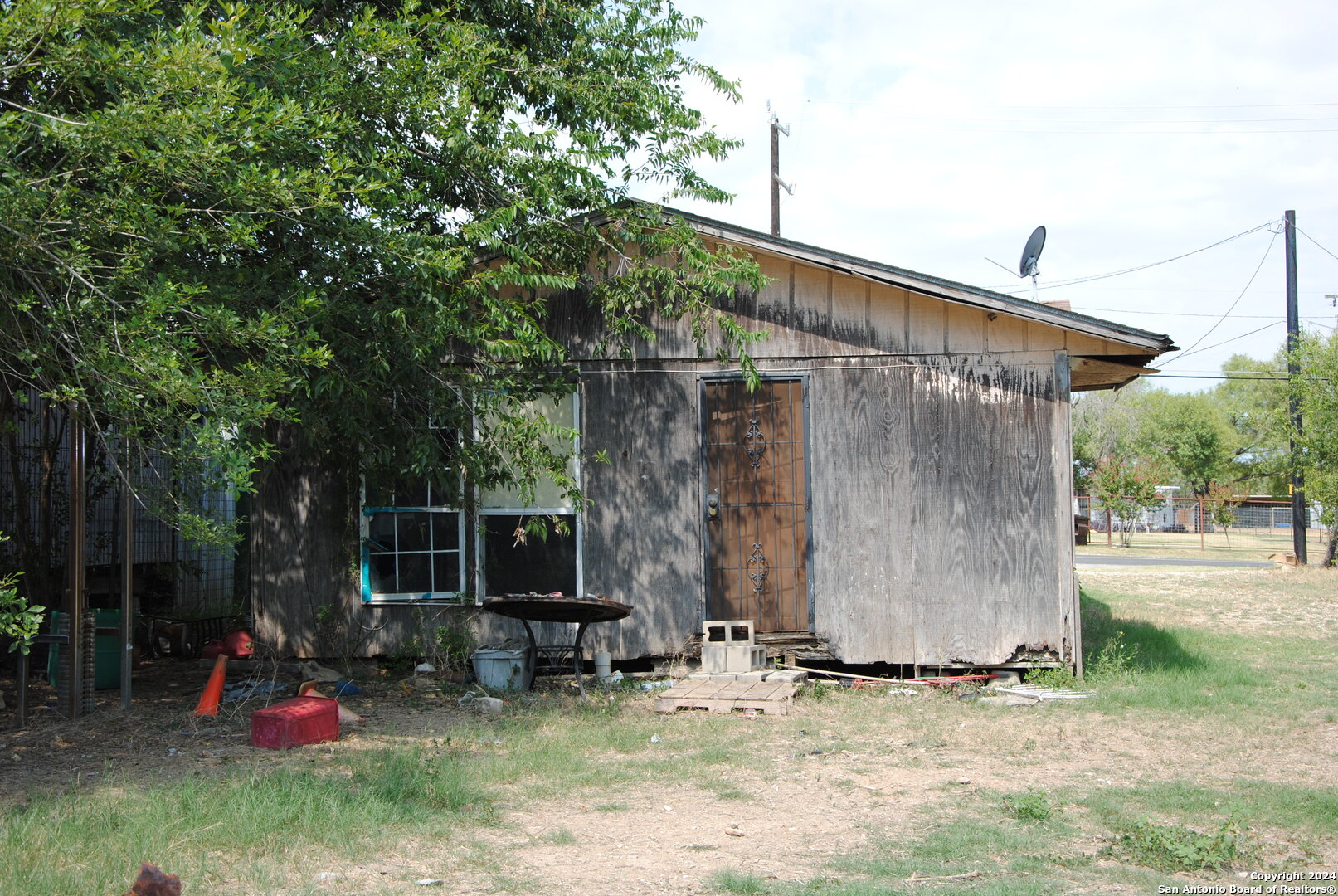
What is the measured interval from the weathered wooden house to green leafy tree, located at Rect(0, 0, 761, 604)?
486 millimetres

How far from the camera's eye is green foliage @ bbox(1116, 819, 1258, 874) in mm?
4258

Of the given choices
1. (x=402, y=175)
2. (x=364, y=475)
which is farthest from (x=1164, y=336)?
(x=364, y=475)

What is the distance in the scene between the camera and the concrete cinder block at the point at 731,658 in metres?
8.40

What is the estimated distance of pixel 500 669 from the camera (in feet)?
27.9

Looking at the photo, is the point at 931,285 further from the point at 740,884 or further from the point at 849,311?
the point at 740,884

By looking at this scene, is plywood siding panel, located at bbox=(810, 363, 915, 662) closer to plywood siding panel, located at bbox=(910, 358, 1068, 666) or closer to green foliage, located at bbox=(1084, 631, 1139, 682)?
plywood siding panel, located at bbox=(910, 358, 1068, 666)

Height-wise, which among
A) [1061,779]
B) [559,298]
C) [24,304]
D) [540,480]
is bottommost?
[1061,779]

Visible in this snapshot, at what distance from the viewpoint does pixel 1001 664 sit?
8547mm

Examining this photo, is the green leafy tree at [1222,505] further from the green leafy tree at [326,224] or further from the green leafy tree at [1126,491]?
the green leafy tree at [326,224]

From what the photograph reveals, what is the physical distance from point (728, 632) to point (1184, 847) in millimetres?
4470

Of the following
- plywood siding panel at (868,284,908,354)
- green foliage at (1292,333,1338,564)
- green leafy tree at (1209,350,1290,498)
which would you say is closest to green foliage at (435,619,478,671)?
plywood siding panel at (868,284,908,354)

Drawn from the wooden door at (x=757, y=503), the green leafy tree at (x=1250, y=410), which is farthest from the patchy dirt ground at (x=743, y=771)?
the green leafy tree at (x=1250, y=410)

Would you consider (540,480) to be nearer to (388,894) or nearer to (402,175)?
(402,175)

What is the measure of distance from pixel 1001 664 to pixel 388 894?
595 centimetres
